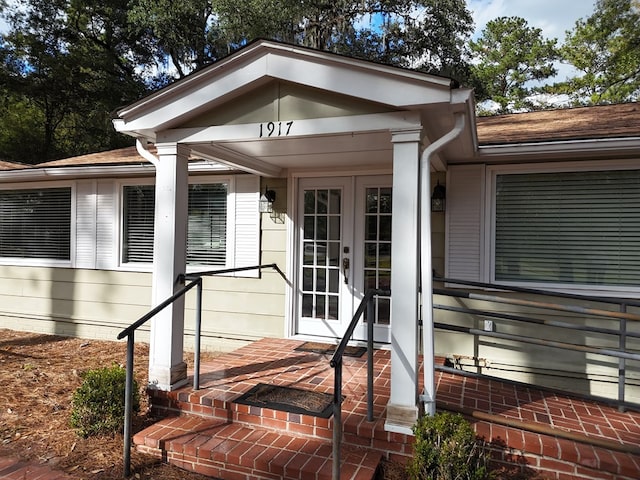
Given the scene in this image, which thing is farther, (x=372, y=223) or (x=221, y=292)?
(x=221, y=292)

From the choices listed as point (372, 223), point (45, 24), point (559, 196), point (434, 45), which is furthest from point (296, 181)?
point (45, 24)

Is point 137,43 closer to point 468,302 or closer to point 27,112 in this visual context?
point 27,112

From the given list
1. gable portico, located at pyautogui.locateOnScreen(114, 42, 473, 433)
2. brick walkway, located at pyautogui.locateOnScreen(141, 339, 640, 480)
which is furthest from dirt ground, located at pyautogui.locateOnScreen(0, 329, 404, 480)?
gable portico, located at pyautogui.locateOnScreen(114, 42, 473, 433)

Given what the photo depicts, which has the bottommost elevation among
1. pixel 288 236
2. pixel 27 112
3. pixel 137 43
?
pixel 288 236

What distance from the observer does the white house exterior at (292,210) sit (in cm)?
289

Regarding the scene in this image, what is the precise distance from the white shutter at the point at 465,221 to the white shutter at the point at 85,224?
4945mm

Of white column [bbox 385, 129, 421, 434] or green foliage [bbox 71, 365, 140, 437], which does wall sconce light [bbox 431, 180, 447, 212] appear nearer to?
white column [bbox 385, 129, 421, 434]

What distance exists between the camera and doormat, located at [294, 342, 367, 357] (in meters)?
4.55

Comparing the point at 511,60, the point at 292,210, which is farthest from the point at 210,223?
the point at 511,60

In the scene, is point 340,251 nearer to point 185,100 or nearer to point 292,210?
point 292,210

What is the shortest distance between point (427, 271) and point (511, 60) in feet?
60.3

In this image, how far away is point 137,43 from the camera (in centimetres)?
1587

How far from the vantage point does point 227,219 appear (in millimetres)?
5477

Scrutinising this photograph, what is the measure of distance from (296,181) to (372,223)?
3.54ft
